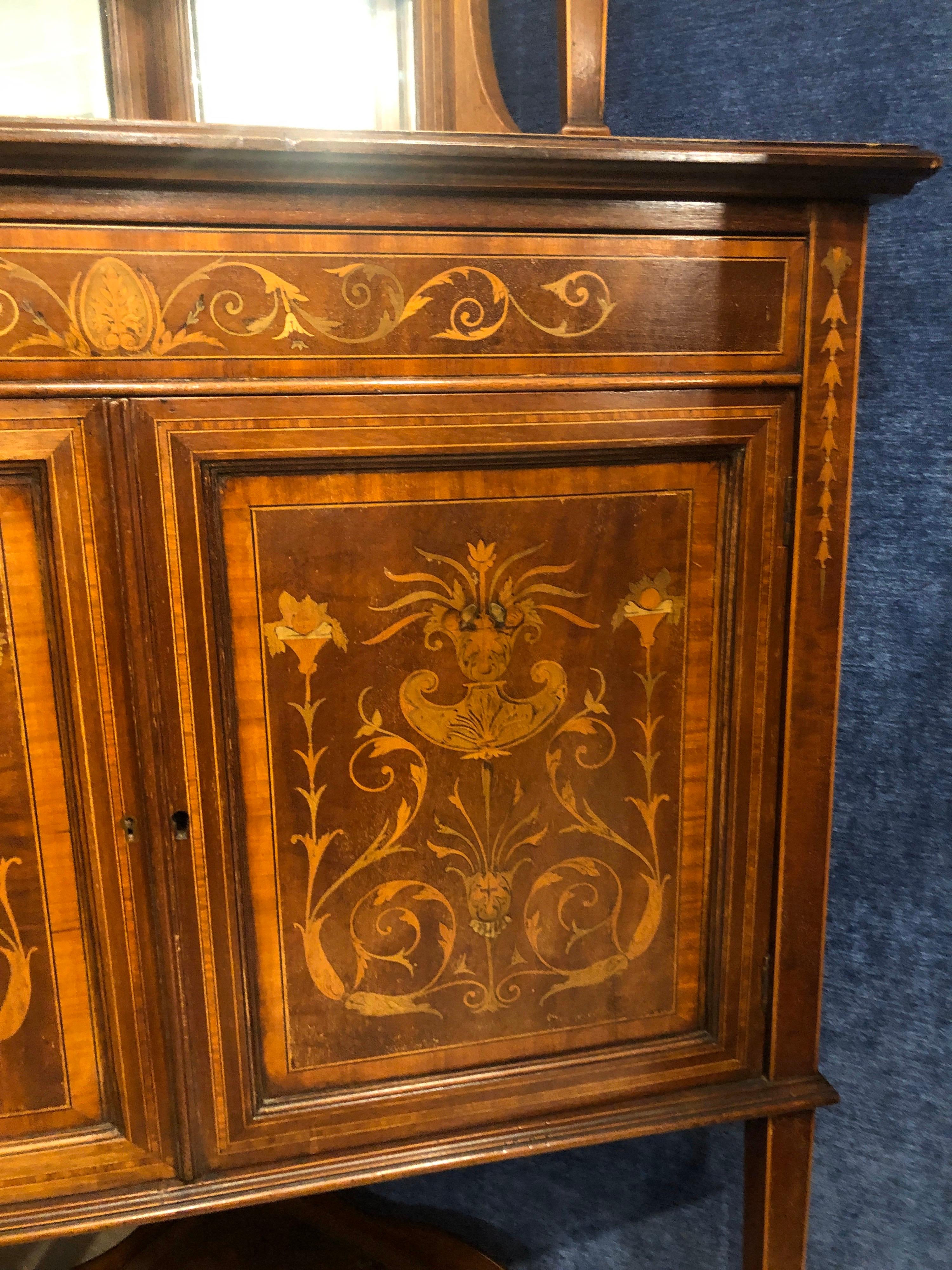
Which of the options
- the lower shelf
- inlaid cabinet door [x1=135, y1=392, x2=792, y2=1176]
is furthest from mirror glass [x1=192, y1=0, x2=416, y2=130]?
the lower shelf

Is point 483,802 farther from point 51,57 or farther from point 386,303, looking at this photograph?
point 51,57

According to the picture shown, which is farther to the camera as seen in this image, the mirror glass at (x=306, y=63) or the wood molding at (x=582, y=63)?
the mirror glass at (x=306, y=63)

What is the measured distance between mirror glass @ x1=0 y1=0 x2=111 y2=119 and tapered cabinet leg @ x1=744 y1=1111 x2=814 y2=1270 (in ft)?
3.83

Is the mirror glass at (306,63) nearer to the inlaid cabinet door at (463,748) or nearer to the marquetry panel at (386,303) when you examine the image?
the marquetry panel at (386,303)

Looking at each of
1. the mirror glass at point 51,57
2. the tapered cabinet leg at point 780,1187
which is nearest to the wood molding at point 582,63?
the mirror glass at point 51,57

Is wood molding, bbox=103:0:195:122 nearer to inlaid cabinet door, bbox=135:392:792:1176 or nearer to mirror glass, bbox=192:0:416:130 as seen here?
mirror glass, bbox=192:0:416:130

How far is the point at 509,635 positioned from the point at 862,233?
427 millimetres

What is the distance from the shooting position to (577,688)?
77 cm

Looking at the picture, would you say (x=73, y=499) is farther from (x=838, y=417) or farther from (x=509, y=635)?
(x=838, y=417)

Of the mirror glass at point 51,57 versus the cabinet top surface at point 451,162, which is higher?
the mirror glass at point 51,57

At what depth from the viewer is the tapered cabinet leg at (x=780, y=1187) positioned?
0.91 m

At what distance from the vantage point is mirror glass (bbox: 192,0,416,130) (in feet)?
3.01

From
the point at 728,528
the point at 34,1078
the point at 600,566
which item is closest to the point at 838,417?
the point at 728,528

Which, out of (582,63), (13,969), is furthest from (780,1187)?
(582,63)
